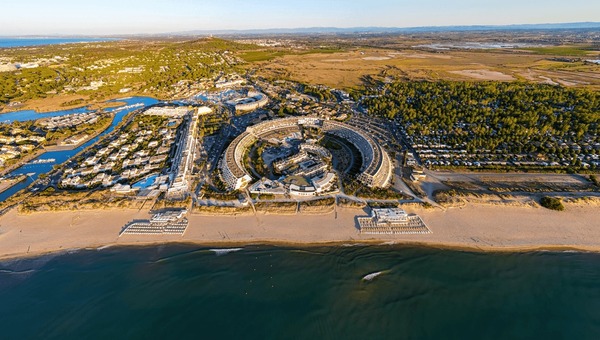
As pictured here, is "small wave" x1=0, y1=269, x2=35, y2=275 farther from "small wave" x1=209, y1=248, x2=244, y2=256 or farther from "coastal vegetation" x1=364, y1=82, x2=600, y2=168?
"coastal vegetation" x1=364, y1=82, x2=600, y2=168

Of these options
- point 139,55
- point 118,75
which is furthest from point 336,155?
point 139,55

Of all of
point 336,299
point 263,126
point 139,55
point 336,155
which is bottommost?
point 336,299

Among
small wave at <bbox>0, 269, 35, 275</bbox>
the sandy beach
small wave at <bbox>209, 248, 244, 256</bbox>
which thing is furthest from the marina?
small wave at <bbox>209, 248, 244, 256</bbox>

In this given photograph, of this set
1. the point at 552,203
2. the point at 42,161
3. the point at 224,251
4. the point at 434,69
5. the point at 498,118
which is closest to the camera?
the point at 224,251

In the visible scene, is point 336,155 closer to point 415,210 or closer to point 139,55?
point 415,210

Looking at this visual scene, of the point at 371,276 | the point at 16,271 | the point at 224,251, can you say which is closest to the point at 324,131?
the point at 224,251

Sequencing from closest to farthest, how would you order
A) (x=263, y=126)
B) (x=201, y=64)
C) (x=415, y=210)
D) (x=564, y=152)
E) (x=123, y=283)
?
(x=123, y=283) → (x=415, y=210) → (x=564, y=152) → (x=263, y=126) → (x=201, y=64)

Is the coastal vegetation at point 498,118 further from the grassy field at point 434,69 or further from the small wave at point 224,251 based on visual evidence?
the small wave at point 224,251

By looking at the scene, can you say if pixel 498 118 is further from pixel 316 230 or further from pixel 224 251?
pixel 224 251
